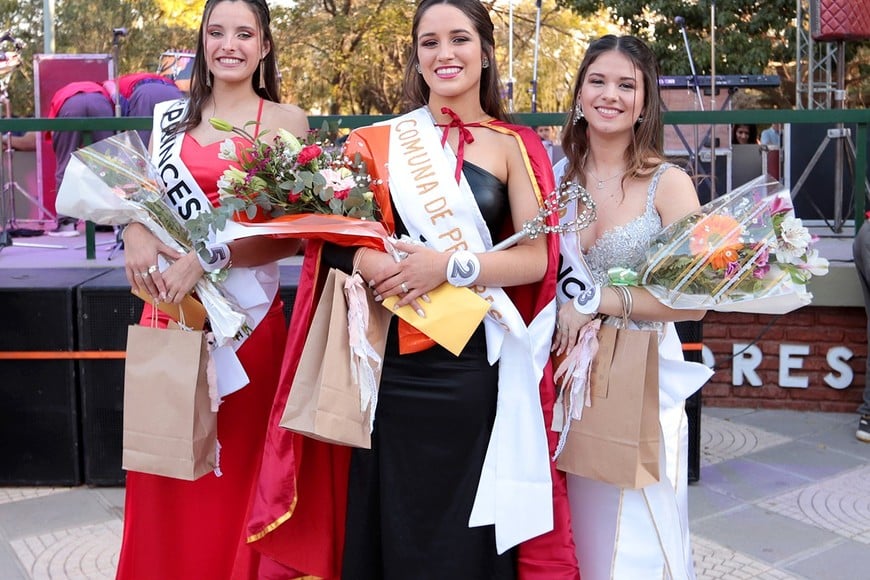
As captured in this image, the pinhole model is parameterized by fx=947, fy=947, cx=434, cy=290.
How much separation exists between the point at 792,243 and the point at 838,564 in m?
1.67

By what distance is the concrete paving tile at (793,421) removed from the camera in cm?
488

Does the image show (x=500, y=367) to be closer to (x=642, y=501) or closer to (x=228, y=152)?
(x=642, y=501)

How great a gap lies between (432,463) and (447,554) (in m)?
0.23

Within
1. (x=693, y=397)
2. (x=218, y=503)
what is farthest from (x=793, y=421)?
(x=218, y=503)

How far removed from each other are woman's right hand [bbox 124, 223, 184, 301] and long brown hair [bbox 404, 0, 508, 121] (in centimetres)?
75

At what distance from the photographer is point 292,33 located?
19000mm

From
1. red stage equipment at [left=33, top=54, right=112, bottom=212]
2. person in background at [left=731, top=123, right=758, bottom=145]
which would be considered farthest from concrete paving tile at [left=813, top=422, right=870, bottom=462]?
red stage equipment at [left=33, top=54, right=112, bottom=212]

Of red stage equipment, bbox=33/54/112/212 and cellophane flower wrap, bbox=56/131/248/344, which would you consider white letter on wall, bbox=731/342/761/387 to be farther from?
red stage equipment, bbox=33/54/112/212

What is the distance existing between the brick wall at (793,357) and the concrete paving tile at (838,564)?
1690mm

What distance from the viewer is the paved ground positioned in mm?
3369

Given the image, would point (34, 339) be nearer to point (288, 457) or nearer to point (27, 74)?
point (288, 457)

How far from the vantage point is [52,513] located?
382 centimetres

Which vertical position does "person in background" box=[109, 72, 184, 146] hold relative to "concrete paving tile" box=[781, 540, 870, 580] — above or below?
above

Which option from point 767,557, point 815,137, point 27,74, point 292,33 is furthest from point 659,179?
point 27,74
